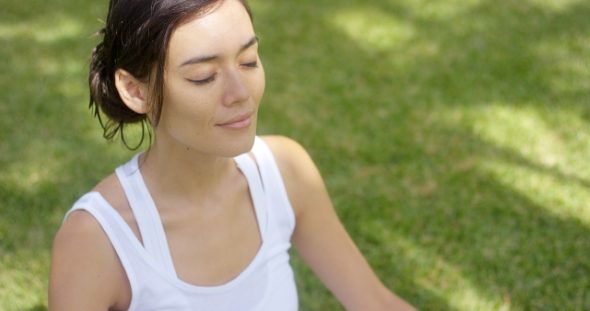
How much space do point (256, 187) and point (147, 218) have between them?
0.35 meters

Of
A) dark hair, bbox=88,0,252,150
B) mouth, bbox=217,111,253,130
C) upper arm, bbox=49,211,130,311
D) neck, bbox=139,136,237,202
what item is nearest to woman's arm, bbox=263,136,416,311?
neck, bbox=139,136,237,202

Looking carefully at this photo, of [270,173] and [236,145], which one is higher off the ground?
[236,145]

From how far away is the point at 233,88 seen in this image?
1.46m

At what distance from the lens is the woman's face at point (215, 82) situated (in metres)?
1.43

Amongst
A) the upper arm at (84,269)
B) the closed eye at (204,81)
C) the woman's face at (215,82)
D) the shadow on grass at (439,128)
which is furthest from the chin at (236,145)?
the shadow on grass at (439,128)

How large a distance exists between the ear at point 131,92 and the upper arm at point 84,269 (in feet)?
0.96

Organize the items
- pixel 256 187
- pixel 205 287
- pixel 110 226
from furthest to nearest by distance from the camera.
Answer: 1. pixel 256 187
2. pixel 205 287
3. pixel 110 226

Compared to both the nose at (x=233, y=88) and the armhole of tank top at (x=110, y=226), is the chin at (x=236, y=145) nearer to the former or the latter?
the nose at (x=233, y=88)

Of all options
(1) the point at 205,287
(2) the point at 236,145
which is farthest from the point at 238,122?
(1) the point at 205,287

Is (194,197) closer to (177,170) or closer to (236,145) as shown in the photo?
(177,170)

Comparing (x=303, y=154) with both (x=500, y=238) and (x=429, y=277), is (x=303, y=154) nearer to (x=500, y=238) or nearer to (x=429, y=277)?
(x=429, y=277)

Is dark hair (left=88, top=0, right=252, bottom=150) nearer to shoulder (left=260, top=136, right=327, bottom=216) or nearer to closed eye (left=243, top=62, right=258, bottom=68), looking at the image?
closed eye (left=243, top=62, right=258, bottom=68)

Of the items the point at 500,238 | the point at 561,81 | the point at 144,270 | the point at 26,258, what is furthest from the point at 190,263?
the point at 561,81

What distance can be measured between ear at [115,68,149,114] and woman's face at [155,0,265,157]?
6cm
